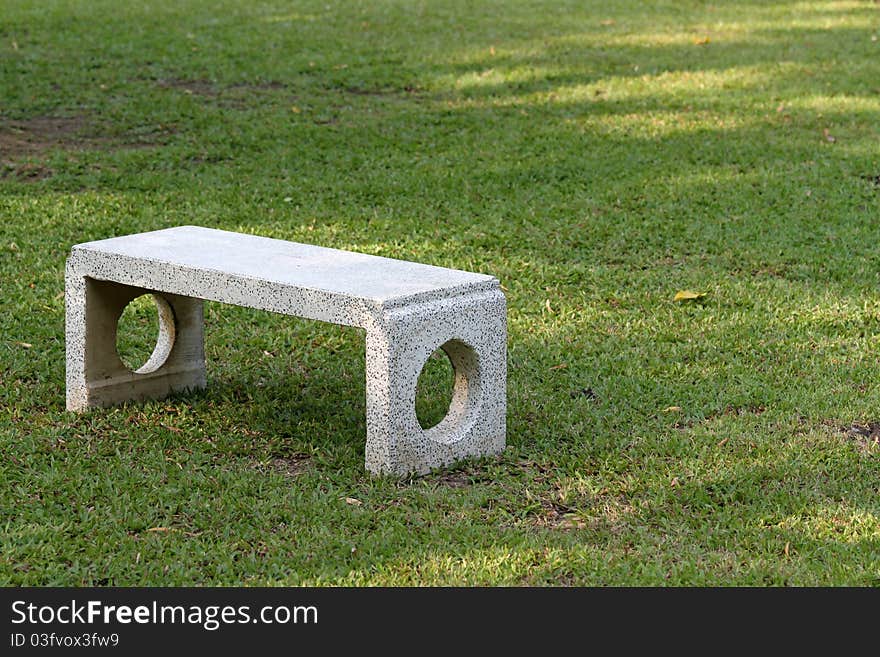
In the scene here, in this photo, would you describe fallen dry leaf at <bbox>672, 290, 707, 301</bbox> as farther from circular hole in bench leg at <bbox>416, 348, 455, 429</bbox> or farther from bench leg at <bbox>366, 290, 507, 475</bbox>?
bench leg at <bbox>366, 290, 507, 475</bbox>

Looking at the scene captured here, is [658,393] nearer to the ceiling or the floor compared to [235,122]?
nearer to the floor

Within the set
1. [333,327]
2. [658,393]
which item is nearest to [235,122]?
[333,327]

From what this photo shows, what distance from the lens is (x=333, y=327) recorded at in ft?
20.2

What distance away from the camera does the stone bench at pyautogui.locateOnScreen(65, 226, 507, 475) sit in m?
4.30

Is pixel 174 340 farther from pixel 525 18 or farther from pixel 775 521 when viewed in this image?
pixel 525 18

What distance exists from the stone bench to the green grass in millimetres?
136

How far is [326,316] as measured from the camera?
433 centimetres

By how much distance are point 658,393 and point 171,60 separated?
7.69 metres

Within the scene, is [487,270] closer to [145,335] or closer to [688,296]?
[688,296]

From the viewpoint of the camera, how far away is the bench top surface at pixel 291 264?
4.39m

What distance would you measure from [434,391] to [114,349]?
4.20 ft

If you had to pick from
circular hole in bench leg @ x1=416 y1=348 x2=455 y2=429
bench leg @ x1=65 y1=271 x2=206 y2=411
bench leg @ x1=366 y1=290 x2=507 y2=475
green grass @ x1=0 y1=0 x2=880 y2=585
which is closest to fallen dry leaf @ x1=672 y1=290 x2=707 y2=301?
green grass @ x1=0 y1=0 x2=880 y2=585

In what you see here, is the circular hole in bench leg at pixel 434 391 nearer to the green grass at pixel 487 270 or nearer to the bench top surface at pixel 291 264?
the green grass at pixel 487 270

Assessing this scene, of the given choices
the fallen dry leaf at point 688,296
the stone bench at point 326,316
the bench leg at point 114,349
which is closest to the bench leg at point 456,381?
the stone bench at point 326,316
